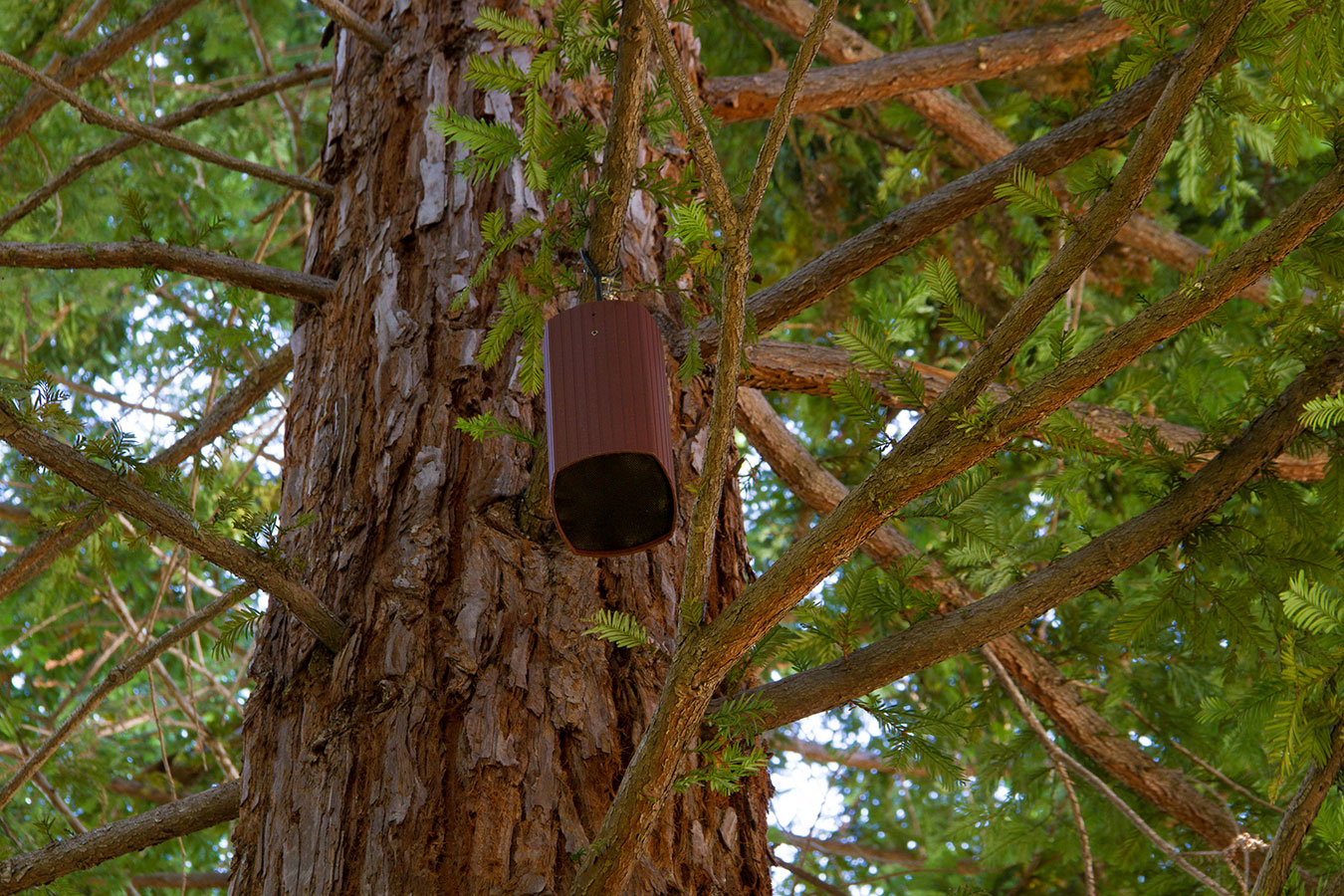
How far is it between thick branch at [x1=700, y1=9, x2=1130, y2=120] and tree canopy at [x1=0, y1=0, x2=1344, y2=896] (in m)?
0.01

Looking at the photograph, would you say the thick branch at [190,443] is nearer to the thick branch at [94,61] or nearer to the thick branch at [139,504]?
the thick branch at [139,504]

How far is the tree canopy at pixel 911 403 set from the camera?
147 cm

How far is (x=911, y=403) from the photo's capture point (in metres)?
1.82

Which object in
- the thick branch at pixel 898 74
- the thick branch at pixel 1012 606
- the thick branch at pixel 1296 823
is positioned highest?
the thick branch at pixel 898 74

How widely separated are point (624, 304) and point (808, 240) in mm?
3653

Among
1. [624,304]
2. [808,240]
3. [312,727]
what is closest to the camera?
[624,304]

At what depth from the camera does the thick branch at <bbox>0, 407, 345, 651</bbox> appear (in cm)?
162

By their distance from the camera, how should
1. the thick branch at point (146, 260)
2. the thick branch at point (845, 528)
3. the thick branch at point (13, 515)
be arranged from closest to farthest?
→ the thick branch at point (845, 528)
the thick branch at point (146, 260)
the thick branch at point (13, 515)

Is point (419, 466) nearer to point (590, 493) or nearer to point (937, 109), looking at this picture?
point (590, 493)

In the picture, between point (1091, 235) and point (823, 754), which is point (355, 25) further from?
point (823, 754)

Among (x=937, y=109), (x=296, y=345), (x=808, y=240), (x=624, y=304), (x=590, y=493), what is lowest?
(x=590, y=493)

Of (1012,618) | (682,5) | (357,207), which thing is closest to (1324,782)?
(1012,618)

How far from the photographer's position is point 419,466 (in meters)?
2.10

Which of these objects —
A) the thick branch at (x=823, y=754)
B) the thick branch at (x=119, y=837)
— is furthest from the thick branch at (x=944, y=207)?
the thick branch at (x=823, y=754)
